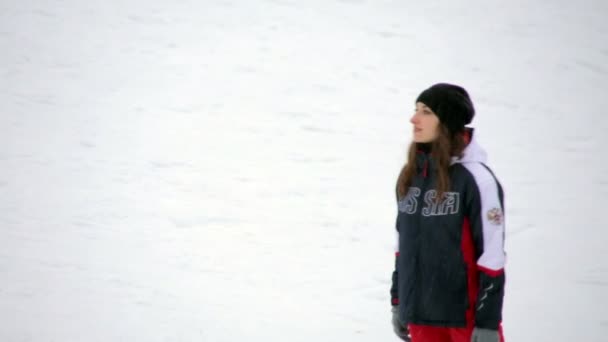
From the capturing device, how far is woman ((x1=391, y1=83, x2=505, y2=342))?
2.13 m

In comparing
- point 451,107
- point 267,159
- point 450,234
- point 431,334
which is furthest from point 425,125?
point 267,159

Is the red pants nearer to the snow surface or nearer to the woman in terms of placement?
the woman

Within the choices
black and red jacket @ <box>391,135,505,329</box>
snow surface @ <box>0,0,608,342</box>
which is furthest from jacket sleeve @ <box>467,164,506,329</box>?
snow surface @ <box>0,0,608,342</box>

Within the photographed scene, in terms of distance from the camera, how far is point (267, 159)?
166 inches

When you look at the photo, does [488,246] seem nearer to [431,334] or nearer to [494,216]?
[494,216]

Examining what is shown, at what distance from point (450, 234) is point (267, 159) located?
215cm

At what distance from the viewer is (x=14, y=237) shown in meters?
4.41

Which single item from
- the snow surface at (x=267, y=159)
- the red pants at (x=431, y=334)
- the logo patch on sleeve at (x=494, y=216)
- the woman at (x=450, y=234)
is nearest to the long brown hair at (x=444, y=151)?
the woman at (x=450, y=234)

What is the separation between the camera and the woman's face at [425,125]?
7.42 ft

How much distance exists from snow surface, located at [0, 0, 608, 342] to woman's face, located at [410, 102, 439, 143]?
1.74m

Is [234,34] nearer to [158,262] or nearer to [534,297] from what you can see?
[158,262]

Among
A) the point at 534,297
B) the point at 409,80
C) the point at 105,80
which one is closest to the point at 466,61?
the point at 409,80

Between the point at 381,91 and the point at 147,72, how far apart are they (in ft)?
4.75

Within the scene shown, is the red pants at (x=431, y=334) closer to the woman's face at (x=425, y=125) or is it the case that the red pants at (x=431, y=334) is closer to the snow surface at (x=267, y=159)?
the woman's face at (x=425, y=125)
